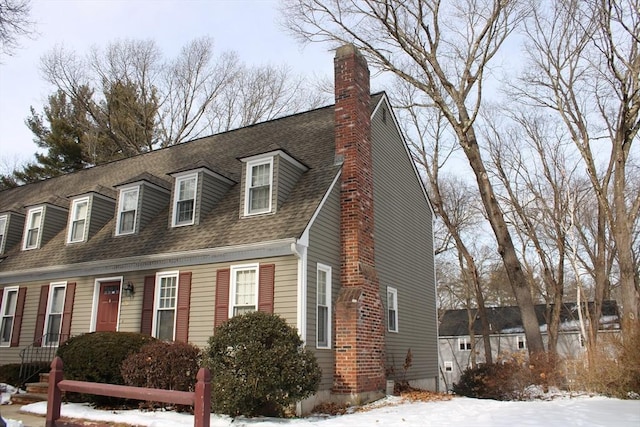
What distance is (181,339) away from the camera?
1138 centimetres

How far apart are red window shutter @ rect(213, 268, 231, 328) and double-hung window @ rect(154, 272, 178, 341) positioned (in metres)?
1.24

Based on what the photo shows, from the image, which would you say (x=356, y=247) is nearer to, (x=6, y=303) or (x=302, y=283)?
(x=302, y=283)

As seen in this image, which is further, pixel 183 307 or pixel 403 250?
pixel 403 250

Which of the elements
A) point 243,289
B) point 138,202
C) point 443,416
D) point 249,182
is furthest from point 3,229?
point 443,416

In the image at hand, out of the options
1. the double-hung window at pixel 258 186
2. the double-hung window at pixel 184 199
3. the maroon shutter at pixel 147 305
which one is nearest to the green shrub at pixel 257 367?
the double-hung window at pixel 258 186

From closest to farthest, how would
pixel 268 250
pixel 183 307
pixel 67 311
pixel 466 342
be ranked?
pixel 268 250
pixel 183 307
pixel 67 311
pixel 466 342

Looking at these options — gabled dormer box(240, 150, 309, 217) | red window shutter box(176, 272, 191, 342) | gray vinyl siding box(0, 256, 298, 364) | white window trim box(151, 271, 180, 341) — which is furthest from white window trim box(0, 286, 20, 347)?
gabled dormer box(240, 150, 309, 217)

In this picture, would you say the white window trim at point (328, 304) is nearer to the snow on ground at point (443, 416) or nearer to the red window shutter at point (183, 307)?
the snow on ground at point (443, 416)

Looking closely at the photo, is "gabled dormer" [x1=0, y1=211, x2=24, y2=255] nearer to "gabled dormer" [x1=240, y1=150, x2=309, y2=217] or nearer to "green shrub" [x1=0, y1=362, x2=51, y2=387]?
"green shrub" [x1=0, y1=362, x2=51, y2=387]

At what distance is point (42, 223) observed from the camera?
16.1m

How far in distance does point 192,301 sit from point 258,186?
119 inches

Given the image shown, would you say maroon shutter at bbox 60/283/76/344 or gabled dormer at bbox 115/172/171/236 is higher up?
gabled dormer at bbox 115/172/171/236

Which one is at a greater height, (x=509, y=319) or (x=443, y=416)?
(x=509, y=319)

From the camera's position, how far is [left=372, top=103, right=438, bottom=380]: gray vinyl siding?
13219 millimetres
